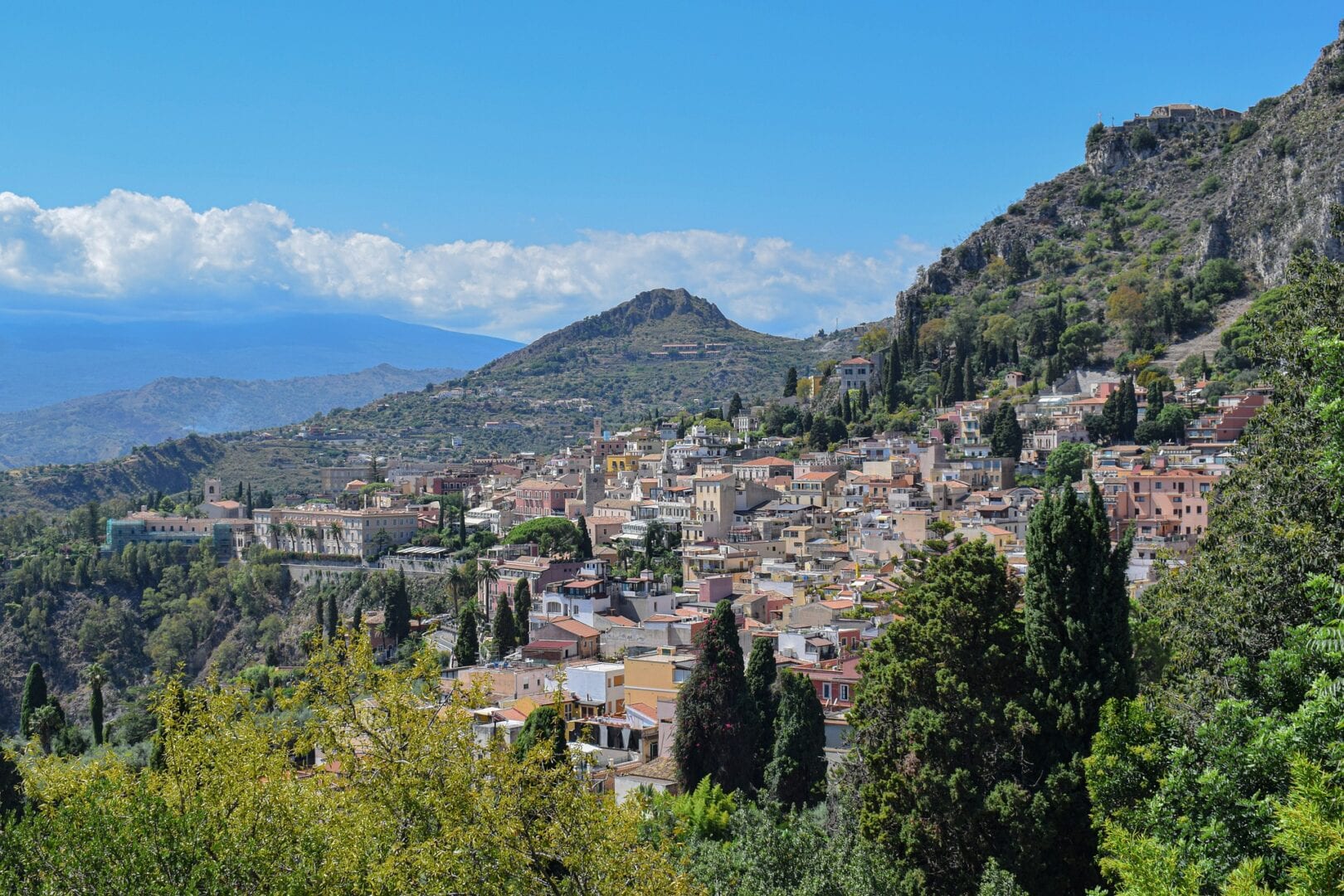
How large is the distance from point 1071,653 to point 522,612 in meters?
31.2

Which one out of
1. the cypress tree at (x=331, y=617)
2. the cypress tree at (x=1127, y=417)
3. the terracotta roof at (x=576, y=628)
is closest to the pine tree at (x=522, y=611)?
the terracotta roof at (x=576, y=628)

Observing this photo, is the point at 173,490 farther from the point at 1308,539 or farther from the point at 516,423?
the point at 1308,539

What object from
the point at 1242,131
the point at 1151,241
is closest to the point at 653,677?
the point at 1151,241

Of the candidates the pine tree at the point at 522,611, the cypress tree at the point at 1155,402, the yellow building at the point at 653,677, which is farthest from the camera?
the cypress tree at the point at 1155,402

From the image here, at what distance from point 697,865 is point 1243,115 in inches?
4527

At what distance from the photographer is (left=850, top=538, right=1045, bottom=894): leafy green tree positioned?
694 inches

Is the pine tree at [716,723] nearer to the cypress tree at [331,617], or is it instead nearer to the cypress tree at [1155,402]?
the cypress tree at [331,617]

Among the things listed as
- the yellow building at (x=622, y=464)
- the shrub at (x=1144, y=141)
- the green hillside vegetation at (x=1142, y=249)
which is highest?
the shrub at (x=1144, y=141)

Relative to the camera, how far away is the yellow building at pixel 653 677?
32969 mm

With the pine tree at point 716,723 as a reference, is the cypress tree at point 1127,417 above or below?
above

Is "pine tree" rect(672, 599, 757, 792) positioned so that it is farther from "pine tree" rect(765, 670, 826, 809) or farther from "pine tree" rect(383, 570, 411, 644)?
"pine tree" rect(383, 570, 411, 644)

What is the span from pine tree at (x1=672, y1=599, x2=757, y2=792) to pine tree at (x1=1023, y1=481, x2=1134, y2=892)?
9.27 metres

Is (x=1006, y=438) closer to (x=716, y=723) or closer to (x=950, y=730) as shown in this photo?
(x=716, y=723)

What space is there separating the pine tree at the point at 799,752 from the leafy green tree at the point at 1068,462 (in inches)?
1310
